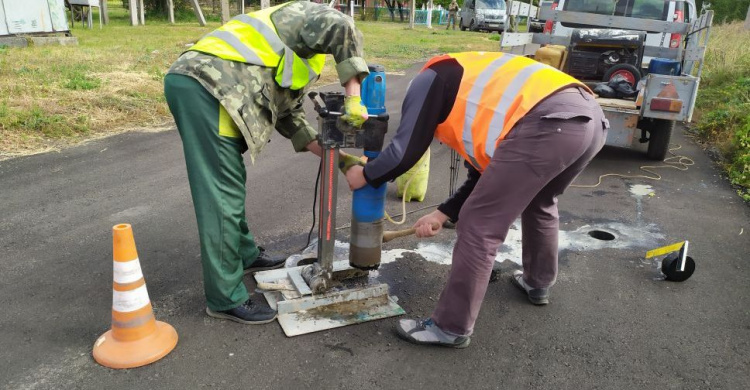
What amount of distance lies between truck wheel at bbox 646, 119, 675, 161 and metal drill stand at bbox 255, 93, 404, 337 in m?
4.96

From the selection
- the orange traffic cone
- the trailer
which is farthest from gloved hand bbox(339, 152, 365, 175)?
the trailer

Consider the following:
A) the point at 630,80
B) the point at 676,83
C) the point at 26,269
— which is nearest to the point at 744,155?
the point at 676,83

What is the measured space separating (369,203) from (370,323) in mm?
668

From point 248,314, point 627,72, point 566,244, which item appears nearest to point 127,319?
point 248,314

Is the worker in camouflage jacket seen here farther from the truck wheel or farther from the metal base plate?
Result: the truck wheel

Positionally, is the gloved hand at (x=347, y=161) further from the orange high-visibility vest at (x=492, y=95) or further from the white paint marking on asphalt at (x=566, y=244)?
the white paint marking on asphalt at (x=566, y=244)

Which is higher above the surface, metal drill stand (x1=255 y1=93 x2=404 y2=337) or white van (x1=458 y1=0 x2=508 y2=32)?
white van (x1=458 y1=0 x2=508 y2=32)

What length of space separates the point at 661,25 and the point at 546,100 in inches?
265

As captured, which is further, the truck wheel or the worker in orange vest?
the truck wheel

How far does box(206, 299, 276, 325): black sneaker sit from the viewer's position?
9.34 ft

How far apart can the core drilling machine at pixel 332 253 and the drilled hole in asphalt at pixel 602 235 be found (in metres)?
2.06

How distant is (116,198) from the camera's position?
4633mm

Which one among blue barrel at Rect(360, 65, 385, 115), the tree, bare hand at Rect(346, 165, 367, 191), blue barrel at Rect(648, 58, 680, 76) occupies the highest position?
the tree

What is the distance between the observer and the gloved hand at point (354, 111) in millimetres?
2566
